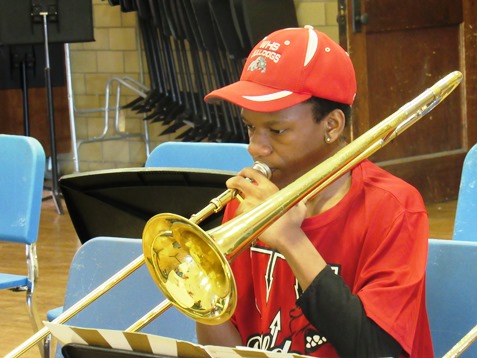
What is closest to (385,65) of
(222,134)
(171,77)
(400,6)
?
(400,6)

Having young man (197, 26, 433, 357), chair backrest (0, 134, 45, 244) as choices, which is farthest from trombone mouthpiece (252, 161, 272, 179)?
chair backrest (0, 134, 45, 244)

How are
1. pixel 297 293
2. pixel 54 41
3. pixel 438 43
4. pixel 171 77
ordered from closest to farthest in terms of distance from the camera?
pixel 297 293 < pixel 438 43 < pixel 54 41 < pixel 171 77

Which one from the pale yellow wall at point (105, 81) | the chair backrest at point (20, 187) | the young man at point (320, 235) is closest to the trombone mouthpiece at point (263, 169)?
the young man at point (320, 235)

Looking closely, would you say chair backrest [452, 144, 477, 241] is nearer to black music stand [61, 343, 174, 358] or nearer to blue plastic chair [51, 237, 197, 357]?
blue plastic chair [51, 237, 197, 357]

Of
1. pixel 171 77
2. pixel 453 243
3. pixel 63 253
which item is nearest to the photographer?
pixel 453 243

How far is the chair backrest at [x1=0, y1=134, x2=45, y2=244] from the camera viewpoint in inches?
124

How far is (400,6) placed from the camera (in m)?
5.24

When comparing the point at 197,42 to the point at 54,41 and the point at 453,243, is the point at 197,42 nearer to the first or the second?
the point at 54,41

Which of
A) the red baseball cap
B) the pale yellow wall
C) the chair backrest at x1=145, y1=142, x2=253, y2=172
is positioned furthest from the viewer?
the pale yellow wall

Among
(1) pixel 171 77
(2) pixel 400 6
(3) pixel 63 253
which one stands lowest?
(3) pixel 63 253

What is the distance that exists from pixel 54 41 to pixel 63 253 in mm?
1477

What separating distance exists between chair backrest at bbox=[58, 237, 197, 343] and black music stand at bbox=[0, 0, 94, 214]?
4.11 m

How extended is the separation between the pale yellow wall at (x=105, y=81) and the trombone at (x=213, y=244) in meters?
5.34

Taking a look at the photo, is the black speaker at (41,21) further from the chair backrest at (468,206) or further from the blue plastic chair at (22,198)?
the chair backrest at (468,206)
